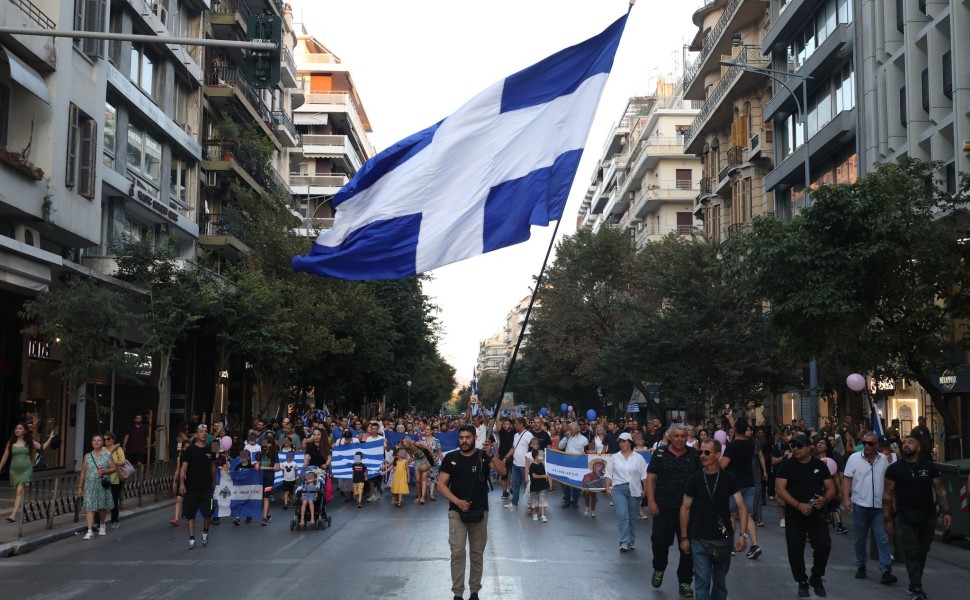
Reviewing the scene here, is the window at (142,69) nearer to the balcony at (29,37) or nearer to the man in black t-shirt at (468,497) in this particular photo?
the balcony at (29,37)

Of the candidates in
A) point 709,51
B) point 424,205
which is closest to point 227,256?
point 709,51

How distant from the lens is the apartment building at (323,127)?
244ft

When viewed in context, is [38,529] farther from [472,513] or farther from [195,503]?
[472,513]

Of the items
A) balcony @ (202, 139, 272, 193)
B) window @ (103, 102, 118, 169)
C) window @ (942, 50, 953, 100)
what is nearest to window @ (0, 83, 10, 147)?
window @ (103, 102, 118, 169)

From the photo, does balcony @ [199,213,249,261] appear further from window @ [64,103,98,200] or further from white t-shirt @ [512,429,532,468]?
white t-shirt @ [512,429,532,468]

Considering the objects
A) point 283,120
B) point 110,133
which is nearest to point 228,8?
point 283,120

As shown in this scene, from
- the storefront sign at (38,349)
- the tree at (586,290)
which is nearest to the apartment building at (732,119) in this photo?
the tree at (586,290)

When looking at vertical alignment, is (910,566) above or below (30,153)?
below

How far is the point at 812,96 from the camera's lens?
37.2m

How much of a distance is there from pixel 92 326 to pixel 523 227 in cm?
1547

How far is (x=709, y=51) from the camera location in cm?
5109

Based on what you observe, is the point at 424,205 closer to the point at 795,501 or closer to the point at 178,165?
the point at 795,501

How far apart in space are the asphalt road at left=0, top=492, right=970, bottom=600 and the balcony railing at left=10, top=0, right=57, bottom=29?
1181 cm

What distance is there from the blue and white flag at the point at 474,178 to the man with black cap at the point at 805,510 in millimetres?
3879
